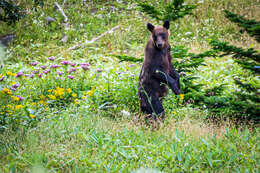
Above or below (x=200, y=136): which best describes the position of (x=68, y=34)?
above

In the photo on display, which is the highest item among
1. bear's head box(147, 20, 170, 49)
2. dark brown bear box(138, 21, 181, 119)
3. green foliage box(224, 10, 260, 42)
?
green foliage box(224, 10, 260, 42)

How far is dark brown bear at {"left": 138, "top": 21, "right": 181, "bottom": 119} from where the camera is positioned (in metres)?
4.73

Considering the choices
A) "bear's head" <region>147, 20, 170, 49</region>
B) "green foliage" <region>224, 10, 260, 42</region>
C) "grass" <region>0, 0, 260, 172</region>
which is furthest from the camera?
"bear's head" <region>147, 20, 170, 49</region>

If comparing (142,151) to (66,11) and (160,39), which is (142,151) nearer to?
(160,39)

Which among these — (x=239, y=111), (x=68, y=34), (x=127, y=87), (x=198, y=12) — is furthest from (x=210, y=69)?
(x=68, y=34)

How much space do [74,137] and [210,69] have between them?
18.7 ft

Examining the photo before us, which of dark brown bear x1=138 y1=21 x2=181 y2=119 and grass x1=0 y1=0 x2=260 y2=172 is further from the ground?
dark brown bear x1=138 y1=21 x2=181 y2=119

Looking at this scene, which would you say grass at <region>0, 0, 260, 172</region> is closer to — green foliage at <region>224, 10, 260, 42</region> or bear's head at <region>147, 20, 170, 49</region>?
bear's head at <region>147, 20, 170, 49</region>

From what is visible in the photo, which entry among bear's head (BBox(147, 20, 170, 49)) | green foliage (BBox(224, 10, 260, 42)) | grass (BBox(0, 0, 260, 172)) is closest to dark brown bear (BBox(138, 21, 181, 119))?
bear's head (BBox(147, 20, 170, 49))

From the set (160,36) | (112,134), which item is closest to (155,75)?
(160,36)

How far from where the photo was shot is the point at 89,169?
10.5 ft

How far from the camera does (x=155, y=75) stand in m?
4.76

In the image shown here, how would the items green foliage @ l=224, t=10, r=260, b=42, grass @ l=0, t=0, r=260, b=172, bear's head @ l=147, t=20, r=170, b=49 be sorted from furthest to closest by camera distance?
bear's head @ l=147, t=20, r=170, b=49
green foliage @ l=224, t=10, r=260, b=42
grass @ l=0, t=0, r=260, b=172

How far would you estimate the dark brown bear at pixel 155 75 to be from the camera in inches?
186
